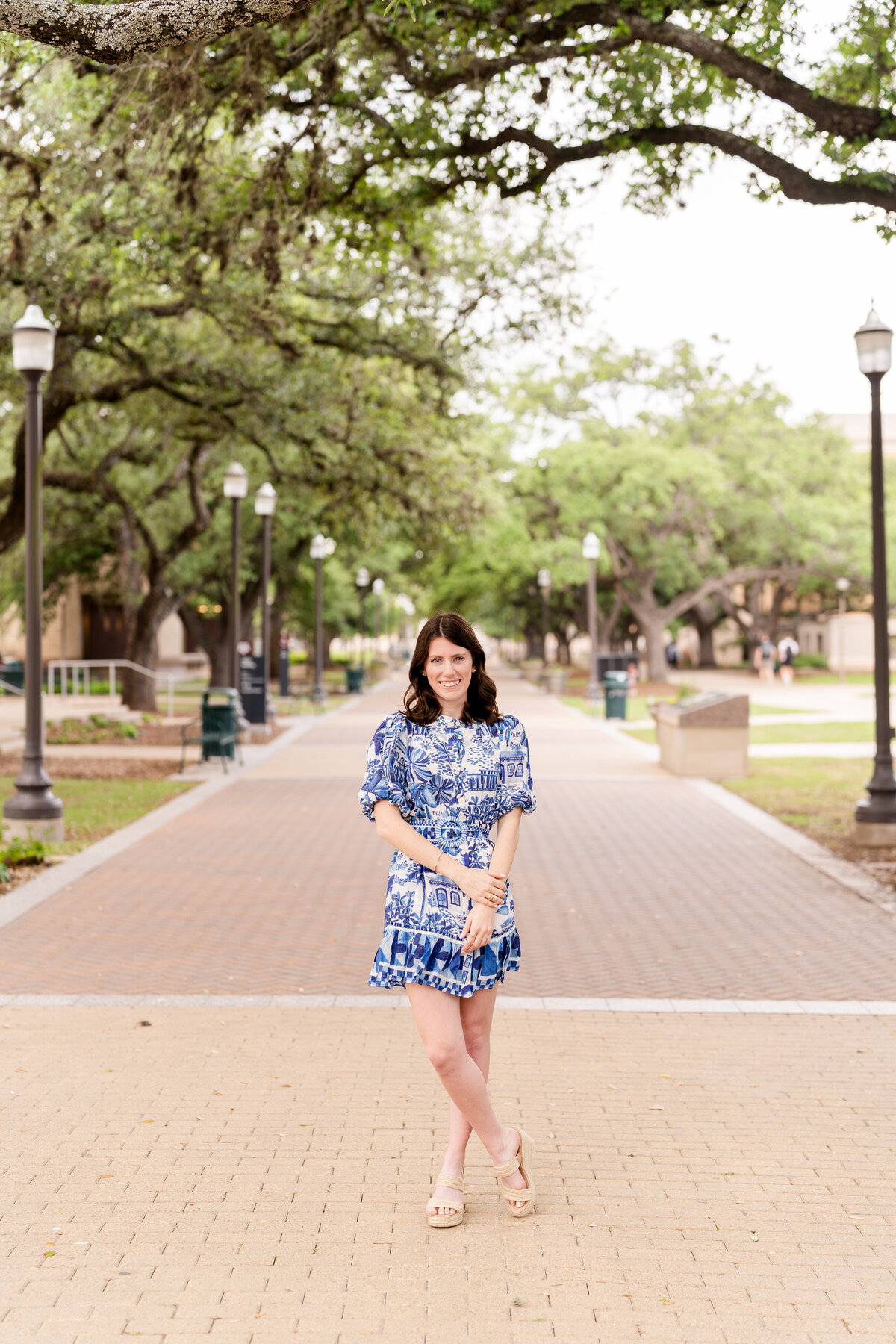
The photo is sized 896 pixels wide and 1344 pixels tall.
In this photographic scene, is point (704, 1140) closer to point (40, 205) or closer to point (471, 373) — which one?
point (40, 205)

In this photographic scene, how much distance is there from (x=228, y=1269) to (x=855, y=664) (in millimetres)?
73539

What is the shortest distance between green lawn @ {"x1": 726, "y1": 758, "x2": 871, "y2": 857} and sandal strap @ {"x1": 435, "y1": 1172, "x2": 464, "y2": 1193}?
7.73m

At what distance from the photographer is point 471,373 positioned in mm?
23094

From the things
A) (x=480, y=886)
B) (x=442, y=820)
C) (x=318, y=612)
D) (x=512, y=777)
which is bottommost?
(x=480, y=886)

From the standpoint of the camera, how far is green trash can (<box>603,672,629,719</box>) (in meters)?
28.3

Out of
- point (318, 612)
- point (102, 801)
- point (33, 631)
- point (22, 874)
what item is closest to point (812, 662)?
point (318, 612)

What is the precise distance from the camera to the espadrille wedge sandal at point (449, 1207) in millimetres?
4055

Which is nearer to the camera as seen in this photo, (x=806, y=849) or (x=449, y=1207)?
(x=449, y=1207)

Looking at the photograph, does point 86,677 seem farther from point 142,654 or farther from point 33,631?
point 33,631

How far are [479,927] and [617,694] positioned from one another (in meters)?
24.6

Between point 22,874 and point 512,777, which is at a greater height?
point 512,777

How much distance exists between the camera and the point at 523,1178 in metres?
4.18

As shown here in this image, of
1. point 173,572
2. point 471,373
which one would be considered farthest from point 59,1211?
point 173,572

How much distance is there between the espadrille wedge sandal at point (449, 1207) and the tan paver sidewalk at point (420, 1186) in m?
0.04
